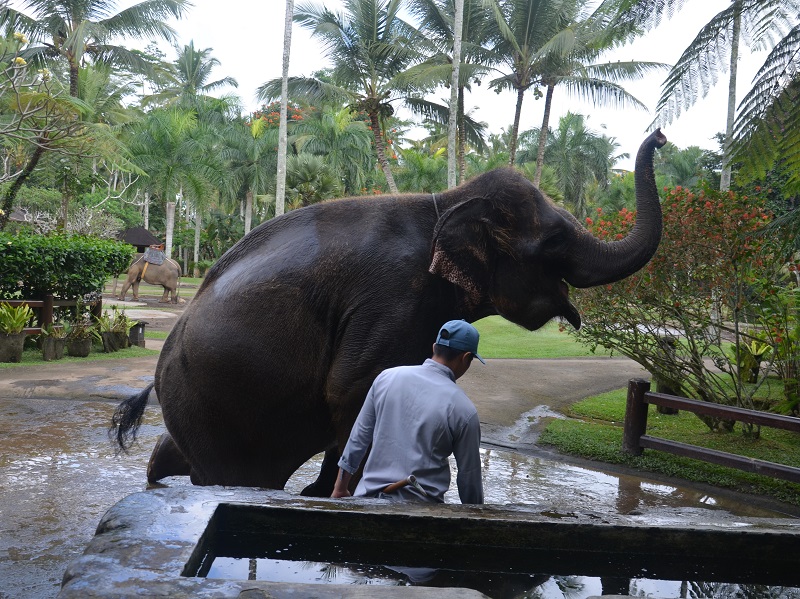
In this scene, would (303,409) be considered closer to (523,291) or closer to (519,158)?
(523,291)

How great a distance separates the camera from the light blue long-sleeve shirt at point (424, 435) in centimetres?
320

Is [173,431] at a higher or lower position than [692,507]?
higher

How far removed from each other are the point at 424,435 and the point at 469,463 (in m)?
0.21

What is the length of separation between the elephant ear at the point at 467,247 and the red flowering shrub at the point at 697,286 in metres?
4.92

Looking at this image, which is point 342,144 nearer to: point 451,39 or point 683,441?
point 451,39

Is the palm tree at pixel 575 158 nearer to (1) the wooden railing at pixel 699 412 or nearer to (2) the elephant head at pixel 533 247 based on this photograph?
(1) the wooden railing at pixel 699 412

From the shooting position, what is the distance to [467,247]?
3861 millimetres

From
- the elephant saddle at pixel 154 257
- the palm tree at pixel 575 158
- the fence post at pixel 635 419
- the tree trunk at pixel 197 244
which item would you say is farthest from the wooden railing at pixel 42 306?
the palm tree at pixel 575 158

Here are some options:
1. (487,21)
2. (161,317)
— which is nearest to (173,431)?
(161,317)

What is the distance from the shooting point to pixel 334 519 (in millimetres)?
2637

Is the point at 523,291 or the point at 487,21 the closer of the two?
the point at 523,291

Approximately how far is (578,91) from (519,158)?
93.7ft

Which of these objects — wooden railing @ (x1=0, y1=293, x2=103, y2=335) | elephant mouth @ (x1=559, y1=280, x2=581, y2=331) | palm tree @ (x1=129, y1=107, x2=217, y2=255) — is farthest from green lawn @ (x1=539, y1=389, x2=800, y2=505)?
palm tree @ (x1=129, y1=107, x2=217, y2=255)

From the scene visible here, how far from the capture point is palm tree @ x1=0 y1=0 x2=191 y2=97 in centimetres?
2689
